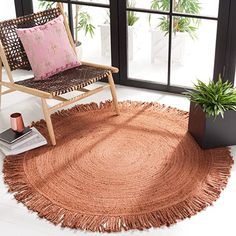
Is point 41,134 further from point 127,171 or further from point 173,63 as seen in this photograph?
point 173,63

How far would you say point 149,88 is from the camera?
376 cm

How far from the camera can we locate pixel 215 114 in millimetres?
2797

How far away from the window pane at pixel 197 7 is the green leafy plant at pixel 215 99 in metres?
0.65

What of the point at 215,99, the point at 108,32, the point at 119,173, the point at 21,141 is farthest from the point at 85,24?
the point at 119,173

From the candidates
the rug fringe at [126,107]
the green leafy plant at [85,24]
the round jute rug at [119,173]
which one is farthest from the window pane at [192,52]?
the green leafy plant at [85,24]

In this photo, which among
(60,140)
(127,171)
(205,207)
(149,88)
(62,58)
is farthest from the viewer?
(149,88)

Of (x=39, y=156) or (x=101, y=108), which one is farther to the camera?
(x=101, y=108)

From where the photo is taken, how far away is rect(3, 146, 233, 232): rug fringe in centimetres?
234

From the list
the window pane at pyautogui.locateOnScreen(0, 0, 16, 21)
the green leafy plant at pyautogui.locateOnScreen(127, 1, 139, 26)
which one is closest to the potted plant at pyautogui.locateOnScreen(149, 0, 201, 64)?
the green leafy plant at pyautogui.locateOnScreen(127, 1, 139, 26)

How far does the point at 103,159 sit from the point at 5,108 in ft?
3.42

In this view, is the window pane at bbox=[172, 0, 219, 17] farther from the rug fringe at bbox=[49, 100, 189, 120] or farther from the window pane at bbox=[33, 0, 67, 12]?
the window pane at bbox=[33, 0, 67, 12]

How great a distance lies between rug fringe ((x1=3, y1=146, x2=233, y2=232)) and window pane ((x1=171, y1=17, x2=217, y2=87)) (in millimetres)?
1074

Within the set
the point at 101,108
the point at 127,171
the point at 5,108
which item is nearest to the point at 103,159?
the point at 127,171

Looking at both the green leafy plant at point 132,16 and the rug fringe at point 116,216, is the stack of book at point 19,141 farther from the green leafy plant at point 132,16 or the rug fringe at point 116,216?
the green leafy plant at point 132,16
